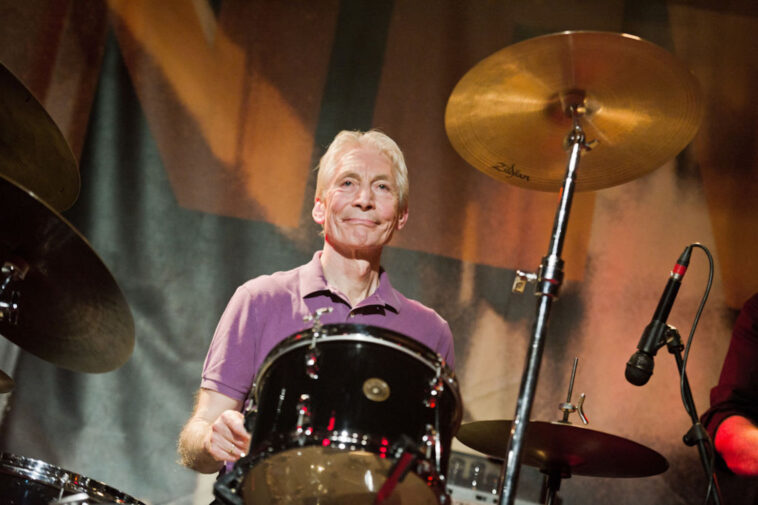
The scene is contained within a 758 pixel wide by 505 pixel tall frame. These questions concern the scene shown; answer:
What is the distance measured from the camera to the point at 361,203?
2494 mm

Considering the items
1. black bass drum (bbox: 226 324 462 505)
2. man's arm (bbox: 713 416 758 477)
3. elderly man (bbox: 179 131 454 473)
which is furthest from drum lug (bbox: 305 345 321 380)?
man's arm (bbox: 713 416 758 477)

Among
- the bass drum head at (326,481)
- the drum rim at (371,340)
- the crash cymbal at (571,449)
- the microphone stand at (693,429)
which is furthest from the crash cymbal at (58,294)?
the microphone stand at (693,429)

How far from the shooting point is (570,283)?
10.8 feet

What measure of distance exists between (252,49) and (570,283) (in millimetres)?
1775

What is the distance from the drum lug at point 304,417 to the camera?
5.02ft

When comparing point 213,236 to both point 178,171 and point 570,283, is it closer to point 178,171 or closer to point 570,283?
point 178,171

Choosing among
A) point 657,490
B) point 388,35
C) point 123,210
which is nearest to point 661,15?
point 388,35

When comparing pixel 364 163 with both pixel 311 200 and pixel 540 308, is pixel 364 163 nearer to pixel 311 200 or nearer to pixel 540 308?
pixel 311 200

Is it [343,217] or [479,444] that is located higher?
[343,217]

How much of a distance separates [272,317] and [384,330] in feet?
2.61

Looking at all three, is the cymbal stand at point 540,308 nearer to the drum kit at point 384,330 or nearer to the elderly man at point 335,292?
the drum kit at point 384,330

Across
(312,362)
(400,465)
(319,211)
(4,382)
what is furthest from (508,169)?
(4,382)

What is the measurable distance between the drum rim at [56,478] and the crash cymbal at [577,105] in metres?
1.32

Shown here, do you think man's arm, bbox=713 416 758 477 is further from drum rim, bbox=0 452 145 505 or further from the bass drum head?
drum rim, bbox=0 452 145 505
